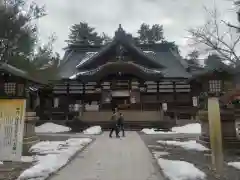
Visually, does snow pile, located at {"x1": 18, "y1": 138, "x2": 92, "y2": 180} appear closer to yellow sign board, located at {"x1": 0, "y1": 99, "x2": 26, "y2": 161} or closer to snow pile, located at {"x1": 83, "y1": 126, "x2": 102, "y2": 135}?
yellow sign board, located at {"x1": 0, "y1": 99, "x2": 26, "y2": 161}

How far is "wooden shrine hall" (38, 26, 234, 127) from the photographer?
98.4 feet

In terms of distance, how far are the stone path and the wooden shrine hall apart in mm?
15419

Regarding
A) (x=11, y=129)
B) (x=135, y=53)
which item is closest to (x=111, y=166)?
(x=11, y=129)

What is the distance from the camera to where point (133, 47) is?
33.8m

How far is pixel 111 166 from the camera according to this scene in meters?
→ 9.61

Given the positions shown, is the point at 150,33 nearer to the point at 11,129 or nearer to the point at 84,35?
the point at 84,35

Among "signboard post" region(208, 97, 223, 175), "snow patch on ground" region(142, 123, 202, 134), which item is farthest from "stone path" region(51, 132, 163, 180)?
"snow patch on ground" region(142, 123, 202, 134)

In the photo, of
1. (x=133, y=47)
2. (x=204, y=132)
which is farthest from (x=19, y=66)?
(x=133, y=47)

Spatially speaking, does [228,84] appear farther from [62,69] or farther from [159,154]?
[62,69]

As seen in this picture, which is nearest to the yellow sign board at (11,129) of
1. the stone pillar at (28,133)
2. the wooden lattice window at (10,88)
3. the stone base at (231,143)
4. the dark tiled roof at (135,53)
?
the wooden lattice window at (10,88)

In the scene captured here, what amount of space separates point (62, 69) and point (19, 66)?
1816 cm

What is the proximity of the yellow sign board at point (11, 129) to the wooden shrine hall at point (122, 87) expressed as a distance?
17297mm

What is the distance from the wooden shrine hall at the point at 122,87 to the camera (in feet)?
98.4

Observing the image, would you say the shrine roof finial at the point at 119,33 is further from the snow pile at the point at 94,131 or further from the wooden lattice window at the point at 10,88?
the wooden lattice window at the point at 10,88
